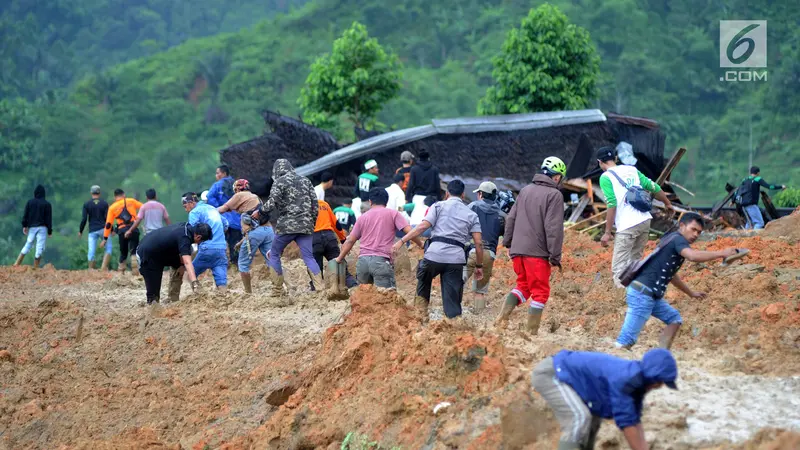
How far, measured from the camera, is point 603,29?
6862cm

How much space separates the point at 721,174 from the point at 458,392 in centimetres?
5004

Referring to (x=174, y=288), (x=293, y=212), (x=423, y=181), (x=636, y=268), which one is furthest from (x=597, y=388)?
(x=423, y=181)

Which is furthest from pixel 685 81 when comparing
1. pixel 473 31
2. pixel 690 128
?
pixel 473 31

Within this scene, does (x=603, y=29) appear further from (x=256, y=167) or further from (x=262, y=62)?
(x=256, y=167)

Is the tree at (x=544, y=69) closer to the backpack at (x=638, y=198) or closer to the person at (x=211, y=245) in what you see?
the person at (x=211, y=245)

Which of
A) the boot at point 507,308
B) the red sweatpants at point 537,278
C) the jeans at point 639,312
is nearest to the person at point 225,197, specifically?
the boot at point 507,308

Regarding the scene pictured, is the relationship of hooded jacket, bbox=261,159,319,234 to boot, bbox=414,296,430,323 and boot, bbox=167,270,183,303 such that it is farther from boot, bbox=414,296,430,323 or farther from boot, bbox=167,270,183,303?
boot, bbox=414,296,430,323

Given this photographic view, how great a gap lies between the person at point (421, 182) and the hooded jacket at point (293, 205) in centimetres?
266

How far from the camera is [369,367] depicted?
28.6ft

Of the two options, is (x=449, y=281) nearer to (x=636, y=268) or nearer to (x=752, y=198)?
(x=636, y=268)

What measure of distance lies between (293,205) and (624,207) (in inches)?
155

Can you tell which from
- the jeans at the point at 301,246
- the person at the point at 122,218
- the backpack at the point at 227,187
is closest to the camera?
the jeans at the point at 301,246

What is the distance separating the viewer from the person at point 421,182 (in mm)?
14891

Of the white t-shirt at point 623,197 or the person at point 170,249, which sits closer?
the white t-shirt at point 623,197
